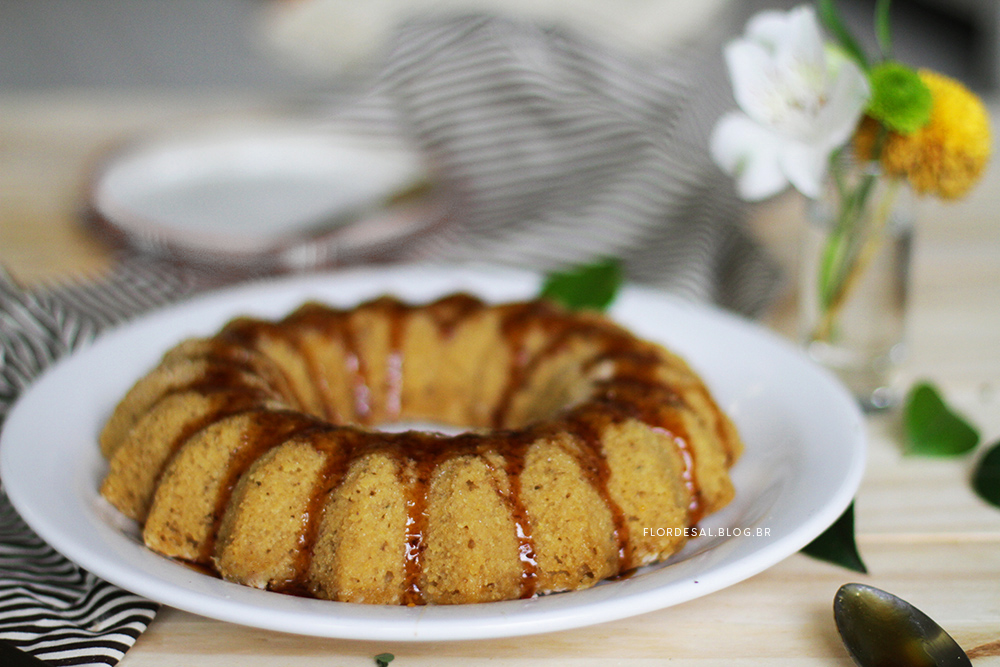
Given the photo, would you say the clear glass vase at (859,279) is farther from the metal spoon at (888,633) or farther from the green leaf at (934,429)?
the metal spoon at (888,633)

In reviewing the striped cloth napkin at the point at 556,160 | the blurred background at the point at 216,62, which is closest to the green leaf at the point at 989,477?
the striped cloth napkin at the point at 556,160

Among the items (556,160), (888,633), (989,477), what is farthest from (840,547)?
(556,160)

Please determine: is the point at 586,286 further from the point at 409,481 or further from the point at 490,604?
the point at 490,604

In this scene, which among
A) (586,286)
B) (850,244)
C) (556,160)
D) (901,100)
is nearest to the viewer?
(901,100)

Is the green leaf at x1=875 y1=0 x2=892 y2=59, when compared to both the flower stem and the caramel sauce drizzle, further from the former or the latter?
the caramel sauce drizzle

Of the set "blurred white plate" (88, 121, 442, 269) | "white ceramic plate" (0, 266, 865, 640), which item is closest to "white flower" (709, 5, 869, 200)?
"white ceramic plate" (0, 266, 865, 640)

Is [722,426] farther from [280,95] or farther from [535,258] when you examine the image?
[280,95]

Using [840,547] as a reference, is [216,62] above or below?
below

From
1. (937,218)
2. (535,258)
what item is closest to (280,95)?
(535,258)
